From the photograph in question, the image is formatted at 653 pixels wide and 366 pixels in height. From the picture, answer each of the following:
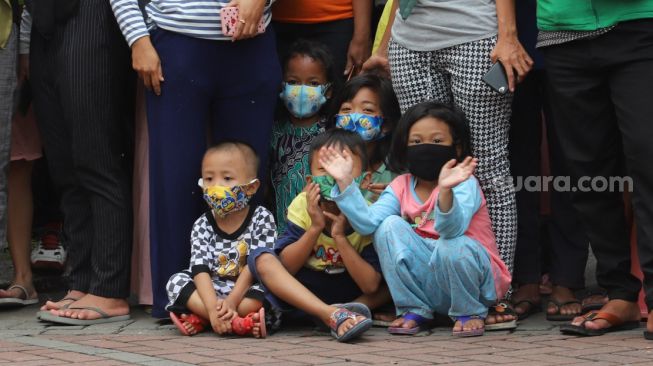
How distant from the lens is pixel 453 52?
5520 mm

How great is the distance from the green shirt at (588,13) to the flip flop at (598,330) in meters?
1.18

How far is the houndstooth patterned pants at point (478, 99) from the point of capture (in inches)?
216

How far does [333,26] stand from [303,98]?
40 centimetres

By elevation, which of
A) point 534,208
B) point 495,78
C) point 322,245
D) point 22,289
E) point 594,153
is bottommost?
point 22,289

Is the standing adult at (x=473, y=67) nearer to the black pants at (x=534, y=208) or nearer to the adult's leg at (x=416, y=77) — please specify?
the adult's leg at (x=416, y=77)

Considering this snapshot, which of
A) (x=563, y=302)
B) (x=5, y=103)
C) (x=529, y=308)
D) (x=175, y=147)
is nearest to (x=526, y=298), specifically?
(x=529, y=308)

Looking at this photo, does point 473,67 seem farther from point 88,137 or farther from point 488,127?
point 88,137

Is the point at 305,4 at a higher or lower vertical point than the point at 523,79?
higher

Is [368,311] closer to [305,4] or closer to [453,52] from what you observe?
[453,52]

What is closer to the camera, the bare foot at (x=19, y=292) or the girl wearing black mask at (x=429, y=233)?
the girl wearing black mask at (x=429, y=233)

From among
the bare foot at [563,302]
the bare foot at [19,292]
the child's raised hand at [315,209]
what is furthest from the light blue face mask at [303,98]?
the bare foot at [19,292]

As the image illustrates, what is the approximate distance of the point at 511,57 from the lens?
5418 mm

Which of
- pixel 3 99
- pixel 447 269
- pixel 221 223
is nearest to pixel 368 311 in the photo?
pixel 447 269

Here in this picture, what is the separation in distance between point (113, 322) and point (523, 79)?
7.06ft
